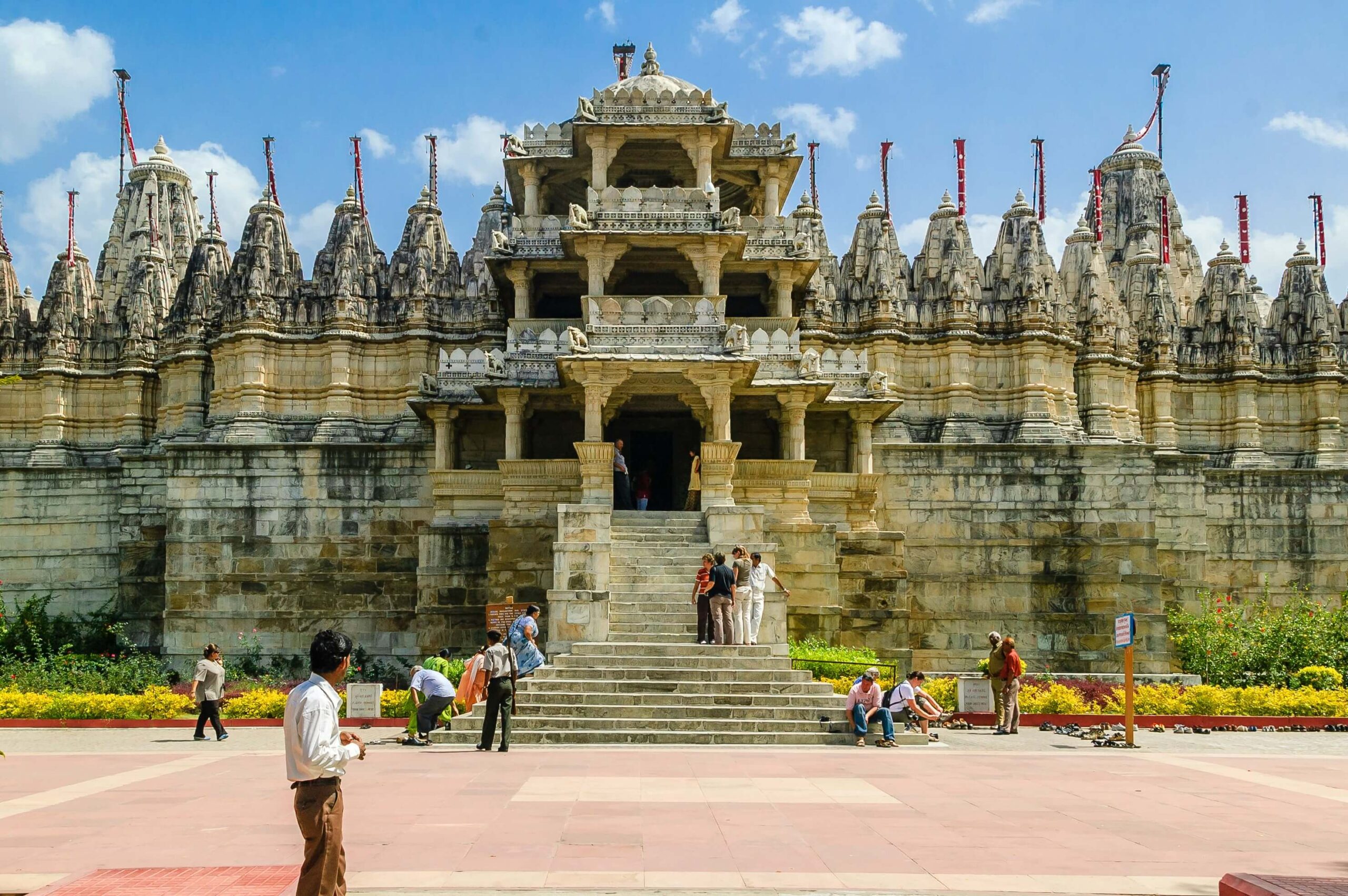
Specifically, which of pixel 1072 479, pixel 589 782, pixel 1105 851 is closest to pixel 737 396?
pixel 1072 479

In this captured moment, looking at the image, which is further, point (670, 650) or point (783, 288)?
point (783, 288)

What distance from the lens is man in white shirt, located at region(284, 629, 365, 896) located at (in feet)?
23.1

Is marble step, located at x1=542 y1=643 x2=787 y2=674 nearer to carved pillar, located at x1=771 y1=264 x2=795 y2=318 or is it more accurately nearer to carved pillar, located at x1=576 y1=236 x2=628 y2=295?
carved pillar, located at x1=576 y1=236 x2=628 y2=295

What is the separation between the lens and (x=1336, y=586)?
37250 mm

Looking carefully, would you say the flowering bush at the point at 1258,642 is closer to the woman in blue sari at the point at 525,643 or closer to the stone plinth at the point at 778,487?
the stone plinth at the point at 778,487

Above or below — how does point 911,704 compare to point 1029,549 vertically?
below

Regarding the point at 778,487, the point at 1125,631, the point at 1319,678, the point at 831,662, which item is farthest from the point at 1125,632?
the point at 1319,678

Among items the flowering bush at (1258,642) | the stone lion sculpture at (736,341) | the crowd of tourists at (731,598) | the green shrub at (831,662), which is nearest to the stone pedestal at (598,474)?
the stone lion sculpture at (736,341)

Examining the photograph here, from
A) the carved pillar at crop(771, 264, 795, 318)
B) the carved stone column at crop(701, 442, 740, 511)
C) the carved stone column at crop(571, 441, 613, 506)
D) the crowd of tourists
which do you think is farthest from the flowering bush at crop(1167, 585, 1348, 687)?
the carved stone column at crop(571, 441, 613, 506)

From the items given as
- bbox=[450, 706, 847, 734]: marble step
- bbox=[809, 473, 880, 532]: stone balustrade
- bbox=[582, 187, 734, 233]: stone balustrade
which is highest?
bbox=[582, 187, 734, 233]: stone balustrade

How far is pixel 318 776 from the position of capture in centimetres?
709

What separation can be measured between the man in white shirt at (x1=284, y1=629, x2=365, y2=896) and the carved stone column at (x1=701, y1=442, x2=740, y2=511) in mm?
19457

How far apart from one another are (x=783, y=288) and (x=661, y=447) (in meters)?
4.98

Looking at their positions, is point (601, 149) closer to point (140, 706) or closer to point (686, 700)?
point (686, 700)
